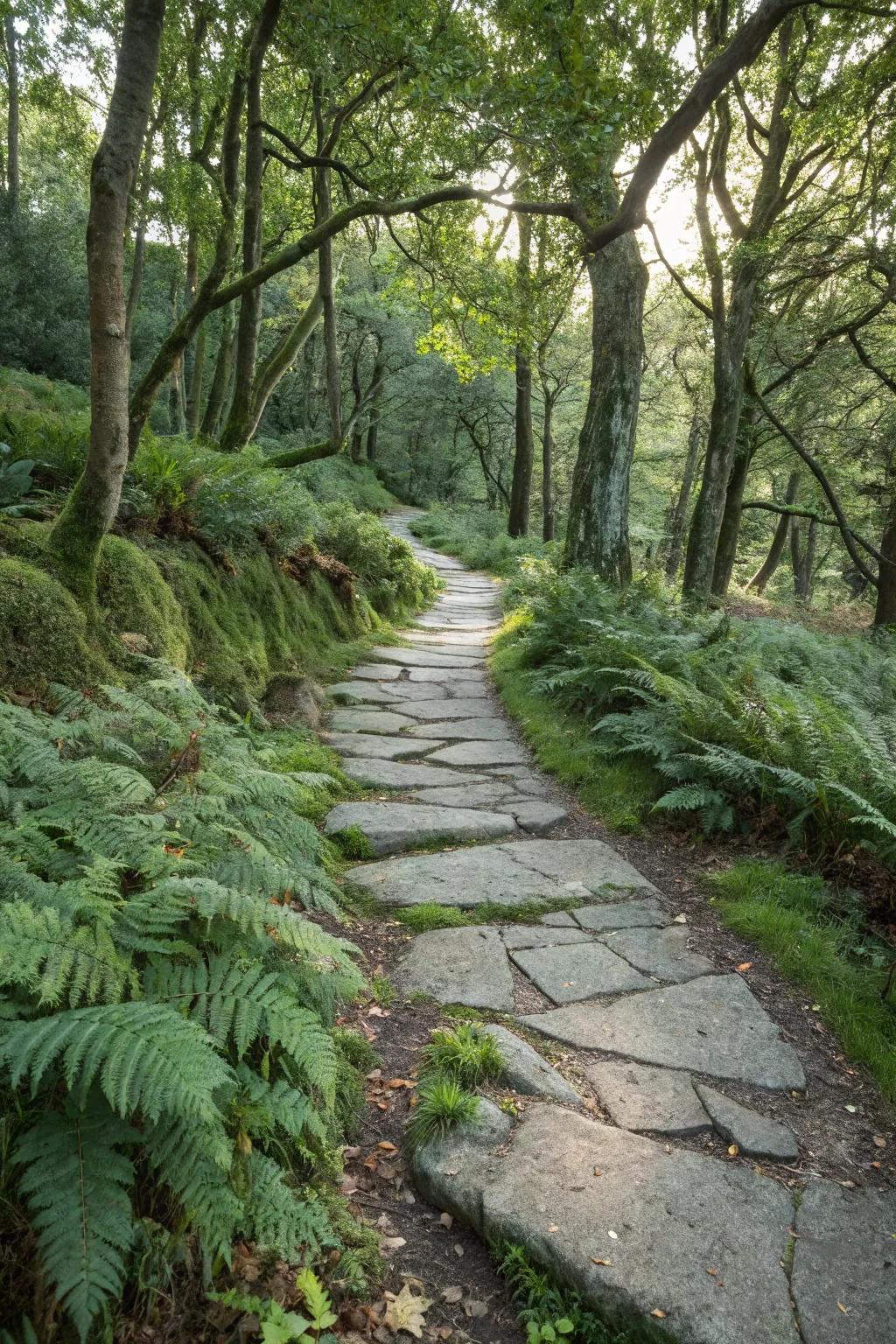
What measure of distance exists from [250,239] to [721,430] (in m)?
7.61

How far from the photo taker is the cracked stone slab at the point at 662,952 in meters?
3.44

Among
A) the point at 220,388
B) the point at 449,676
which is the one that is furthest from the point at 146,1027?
the point at 220,388

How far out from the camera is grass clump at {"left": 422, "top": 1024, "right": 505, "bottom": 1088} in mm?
2607

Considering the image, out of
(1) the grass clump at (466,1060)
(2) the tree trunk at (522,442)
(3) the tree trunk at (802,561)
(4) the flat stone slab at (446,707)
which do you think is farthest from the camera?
(3) the tree trunk at (802,561)

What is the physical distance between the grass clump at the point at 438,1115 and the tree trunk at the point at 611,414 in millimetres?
8024

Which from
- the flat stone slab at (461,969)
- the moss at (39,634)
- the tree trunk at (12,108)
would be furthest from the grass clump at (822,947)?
the tree trunk at (12,108)

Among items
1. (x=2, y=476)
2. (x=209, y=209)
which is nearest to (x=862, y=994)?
(x=2, y=476)

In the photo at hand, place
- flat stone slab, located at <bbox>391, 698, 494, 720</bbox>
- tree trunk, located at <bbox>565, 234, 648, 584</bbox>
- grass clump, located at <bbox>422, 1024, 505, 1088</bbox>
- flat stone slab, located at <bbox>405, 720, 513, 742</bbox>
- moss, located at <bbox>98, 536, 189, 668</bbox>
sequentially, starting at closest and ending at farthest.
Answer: grass clump, located at <bbox>422, 1024, 505, 1088</bbox>, moss, located at <bbox>98, 536, 189, 668</bbox>, flat stone slab, located at <bbox>405, 720, 513, 742</bbox>, flat stone slab, located at <bbox>391, 698, 494, 720</bbox>, tree trunk, located at <bbox>565, 234, 648, 584</bbox>

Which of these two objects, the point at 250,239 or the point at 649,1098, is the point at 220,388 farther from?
the point at 649,1098

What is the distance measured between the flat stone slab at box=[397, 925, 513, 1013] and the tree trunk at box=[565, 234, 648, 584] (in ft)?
22.8

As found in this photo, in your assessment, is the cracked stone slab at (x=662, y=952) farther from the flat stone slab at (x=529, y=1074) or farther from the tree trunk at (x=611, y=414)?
the tree trunk at (x=611, y=414)

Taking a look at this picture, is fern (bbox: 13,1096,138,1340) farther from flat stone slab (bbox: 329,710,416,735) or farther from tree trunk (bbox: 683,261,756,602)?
tree trunk (bbox: 683,261,756,602)

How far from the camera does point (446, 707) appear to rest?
7688 millimetres

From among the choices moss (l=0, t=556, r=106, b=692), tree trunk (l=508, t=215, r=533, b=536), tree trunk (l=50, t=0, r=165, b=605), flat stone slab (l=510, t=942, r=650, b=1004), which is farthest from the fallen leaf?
tree trunk (l=508, t=215, r=533, b=536)
